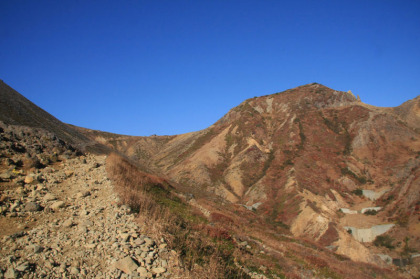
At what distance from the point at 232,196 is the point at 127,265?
186 ft

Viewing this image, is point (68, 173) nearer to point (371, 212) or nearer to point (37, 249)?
point (37, 249)

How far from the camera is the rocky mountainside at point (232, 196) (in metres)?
7.26

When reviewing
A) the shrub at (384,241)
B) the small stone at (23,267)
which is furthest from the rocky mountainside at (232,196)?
the shrub at (384,241)

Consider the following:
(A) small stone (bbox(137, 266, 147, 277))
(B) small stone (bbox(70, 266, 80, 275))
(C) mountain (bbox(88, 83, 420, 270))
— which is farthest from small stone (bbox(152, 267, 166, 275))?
(C) mountain (bbox(88, 83, 420, 270))

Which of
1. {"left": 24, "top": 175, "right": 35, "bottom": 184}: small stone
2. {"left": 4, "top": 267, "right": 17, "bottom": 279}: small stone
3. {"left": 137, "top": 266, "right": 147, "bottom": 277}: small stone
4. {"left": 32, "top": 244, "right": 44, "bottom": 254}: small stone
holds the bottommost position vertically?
{"left": 4, "top": 267, "right": 17, "bottom": 279}: small stone

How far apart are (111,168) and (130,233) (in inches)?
226

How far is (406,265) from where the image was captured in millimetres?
31844

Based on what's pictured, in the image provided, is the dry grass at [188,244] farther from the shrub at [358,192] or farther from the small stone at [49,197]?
the shrub at [358,192]

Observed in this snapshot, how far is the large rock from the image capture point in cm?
641

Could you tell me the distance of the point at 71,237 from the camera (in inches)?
288

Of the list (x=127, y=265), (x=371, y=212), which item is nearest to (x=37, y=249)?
(x=127, y=265)

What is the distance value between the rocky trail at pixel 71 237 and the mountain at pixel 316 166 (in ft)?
65.9

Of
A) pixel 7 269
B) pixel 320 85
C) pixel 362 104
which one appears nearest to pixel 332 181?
pixel 362 104

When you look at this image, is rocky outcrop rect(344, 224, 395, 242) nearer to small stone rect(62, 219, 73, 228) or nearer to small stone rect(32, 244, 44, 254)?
small stone rect(62, 219, 73, 228)
